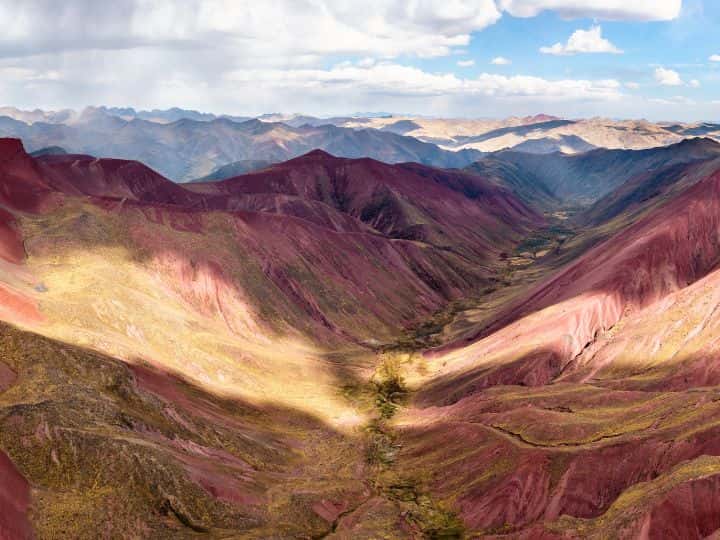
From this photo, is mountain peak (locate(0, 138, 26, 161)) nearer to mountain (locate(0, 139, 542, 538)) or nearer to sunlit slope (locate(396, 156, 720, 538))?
mountain (locate(0, 139, 542, 538))

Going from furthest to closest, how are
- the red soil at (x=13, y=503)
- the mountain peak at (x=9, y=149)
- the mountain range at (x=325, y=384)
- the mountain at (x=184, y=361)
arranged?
the mountain peak at (x=9, y=149), the mountain range at (x=325, y=384), the mountain at (x=184, y=361), the red soil at (x=13, y=503)

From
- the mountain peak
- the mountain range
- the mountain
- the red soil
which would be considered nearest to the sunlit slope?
the mountain range

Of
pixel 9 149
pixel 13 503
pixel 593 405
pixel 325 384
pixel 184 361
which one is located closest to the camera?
pixel 13 503

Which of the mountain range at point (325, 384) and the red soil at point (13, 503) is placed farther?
the mountain range at point (325, 384)

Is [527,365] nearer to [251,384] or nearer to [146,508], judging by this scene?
[251,384]

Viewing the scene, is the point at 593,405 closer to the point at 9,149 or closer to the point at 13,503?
the point at 13,503

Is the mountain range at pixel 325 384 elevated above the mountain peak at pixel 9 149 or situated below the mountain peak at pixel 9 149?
below

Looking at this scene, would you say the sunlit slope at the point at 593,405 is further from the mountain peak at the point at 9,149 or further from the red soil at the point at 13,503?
the mountain peak at the point at 9,149

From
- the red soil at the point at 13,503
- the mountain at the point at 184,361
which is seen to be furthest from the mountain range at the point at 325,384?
the mountain at the point at 184,361

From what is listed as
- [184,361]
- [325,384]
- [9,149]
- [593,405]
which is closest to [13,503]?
[184,361]

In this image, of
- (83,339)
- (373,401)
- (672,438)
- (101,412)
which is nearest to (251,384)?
(373,401)

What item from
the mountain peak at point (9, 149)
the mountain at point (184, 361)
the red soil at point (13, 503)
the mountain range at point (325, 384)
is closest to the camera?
the red soil at point (13, 503)
